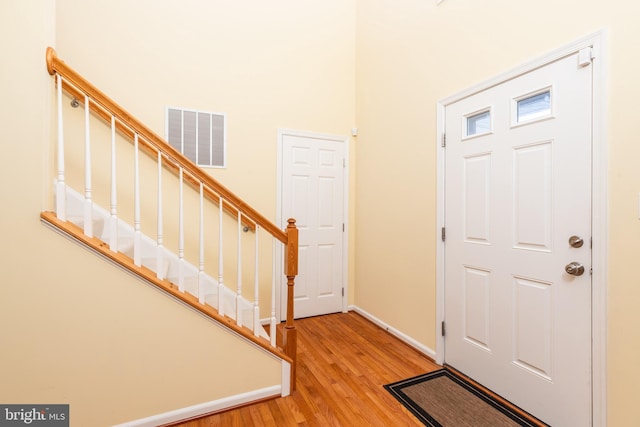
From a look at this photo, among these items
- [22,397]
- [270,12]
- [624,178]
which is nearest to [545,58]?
[624,178]

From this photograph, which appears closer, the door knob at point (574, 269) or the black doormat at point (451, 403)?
the door knob at point (574, 269)

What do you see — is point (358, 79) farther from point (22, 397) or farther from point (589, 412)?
point (22, 397)

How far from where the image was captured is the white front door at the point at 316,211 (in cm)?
310

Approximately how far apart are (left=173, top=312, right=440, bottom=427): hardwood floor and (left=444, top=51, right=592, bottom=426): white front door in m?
0.50

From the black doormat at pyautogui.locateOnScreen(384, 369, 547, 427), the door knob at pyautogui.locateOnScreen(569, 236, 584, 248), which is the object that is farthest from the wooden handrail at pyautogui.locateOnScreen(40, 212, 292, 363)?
the door knob at pyautogui.locateOnScreen(569, 236, 584, 248)

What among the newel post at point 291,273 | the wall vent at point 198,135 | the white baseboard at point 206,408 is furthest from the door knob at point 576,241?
the wall vent at point 198,135

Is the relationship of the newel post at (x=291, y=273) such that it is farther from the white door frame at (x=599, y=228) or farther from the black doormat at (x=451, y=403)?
the white door frame at (x=599, y=228)

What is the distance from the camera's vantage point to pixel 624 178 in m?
1.34

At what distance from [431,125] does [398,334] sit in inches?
74.9

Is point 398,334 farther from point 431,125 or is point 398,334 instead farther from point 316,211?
point 431,125

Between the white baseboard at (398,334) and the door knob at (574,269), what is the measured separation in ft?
3.96

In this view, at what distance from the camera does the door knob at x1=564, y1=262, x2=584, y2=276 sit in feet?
4.82

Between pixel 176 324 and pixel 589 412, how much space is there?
2.22 m

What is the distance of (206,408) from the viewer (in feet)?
5.57
